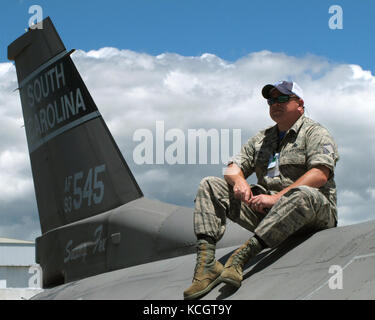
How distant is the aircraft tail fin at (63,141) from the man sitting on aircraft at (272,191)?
276 cm

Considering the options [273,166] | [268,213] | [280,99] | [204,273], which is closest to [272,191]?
[273,166]

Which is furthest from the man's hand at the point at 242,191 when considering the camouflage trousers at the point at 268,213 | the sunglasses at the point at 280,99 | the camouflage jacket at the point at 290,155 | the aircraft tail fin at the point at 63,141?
the aircraft tail fin at the point at 63,141

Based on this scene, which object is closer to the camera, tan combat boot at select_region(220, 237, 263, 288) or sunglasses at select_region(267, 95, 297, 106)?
tan combat boot at select_region(220, 237, 263, 288)

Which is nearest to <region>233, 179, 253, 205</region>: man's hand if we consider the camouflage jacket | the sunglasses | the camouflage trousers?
the camouflage trousers

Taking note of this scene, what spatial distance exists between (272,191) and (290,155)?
0.94ft

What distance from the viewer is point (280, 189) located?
408cm

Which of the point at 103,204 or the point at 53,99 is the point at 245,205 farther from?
the point at 53,99

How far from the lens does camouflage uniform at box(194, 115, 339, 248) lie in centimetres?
364

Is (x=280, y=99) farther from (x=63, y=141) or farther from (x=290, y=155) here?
(x=63, y=141)

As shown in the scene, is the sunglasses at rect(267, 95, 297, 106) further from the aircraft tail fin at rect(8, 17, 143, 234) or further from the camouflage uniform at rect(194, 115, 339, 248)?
the aircraft tail fin at rect(8, 17, 143, 234)

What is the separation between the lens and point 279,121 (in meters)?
4.17
